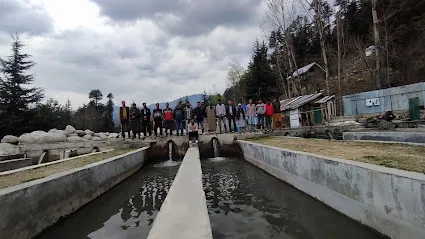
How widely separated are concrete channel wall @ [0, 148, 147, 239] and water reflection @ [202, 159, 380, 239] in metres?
3.21

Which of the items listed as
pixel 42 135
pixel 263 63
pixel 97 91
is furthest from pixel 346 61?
pixel 97 91

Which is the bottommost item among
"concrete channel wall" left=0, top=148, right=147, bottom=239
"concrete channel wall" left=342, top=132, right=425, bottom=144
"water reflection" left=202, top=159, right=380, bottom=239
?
"water reflection" left=202, top=159, right=380, bottom=239

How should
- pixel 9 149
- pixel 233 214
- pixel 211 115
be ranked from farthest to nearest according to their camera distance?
pixel 9 149, pixel 211 115, pixel 233 214

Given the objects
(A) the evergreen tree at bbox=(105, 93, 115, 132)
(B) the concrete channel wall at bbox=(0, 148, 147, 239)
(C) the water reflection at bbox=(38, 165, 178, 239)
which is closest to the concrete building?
(C) the water reflection at bbox=(38, 165, 178, 239)

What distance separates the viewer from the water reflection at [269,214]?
16.0 ft

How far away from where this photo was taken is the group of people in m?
16.5

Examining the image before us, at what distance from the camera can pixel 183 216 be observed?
4242 mm

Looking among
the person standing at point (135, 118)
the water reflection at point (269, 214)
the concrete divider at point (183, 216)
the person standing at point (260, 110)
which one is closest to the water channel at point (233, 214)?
the water reflection at point (269, 214)

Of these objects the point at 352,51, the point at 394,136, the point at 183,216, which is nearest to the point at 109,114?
the point at 352,51

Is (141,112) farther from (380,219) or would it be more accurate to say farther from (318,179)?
(380,219)

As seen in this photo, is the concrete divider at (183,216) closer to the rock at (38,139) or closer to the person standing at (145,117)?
the person standing at (145,117)

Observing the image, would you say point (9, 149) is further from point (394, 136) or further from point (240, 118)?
point (394, 136)

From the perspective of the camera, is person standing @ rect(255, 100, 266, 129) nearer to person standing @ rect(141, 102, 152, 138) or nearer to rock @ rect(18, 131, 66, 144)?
person standing @ rect(141, 102, 152, 138)

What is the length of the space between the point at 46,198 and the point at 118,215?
1.52 meters
